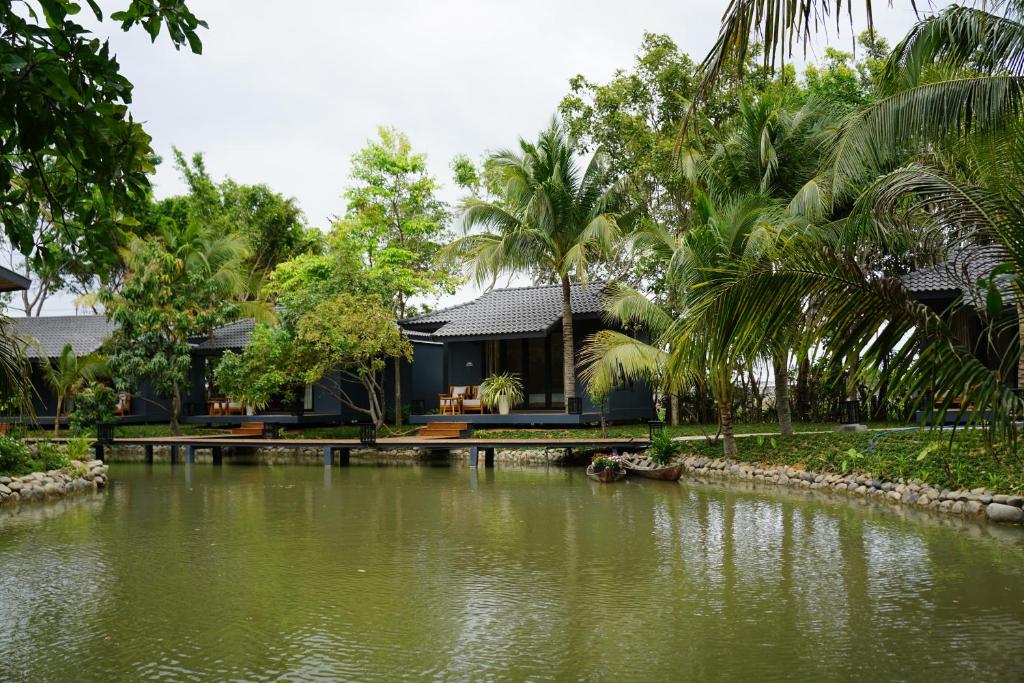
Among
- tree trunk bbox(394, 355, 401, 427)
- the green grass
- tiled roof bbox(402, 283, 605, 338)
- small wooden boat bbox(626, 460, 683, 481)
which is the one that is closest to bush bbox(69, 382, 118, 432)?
tree trunk bbox(394, 355, 401, 427)

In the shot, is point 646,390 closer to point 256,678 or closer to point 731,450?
point 731,450

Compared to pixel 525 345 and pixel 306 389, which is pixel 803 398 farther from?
pixel 306 389

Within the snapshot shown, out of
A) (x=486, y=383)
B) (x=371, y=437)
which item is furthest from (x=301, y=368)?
(x=486, y=383)

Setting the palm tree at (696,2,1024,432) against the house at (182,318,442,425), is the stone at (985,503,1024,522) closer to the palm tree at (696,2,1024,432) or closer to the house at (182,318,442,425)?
the palm tree at (696,2,1024,432)

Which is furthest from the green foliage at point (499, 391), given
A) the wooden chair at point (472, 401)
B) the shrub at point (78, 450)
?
the shrub at point (78, 450)

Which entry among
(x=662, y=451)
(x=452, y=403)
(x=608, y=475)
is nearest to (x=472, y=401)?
(x=452, y=403)

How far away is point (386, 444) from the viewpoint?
20.7 meters

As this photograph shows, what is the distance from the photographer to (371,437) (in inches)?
826

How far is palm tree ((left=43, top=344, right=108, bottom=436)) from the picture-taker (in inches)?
848

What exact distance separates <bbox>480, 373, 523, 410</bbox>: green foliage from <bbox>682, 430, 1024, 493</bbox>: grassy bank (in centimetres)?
555

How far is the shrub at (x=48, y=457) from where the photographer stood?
16.3 m

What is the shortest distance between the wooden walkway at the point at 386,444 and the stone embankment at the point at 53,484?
16.6 feet

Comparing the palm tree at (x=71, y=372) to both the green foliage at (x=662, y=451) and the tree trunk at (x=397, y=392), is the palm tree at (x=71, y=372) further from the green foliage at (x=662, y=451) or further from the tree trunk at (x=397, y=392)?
the green foliage at (x=662, y=451)

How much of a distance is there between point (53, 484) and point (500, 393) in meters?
11.0
